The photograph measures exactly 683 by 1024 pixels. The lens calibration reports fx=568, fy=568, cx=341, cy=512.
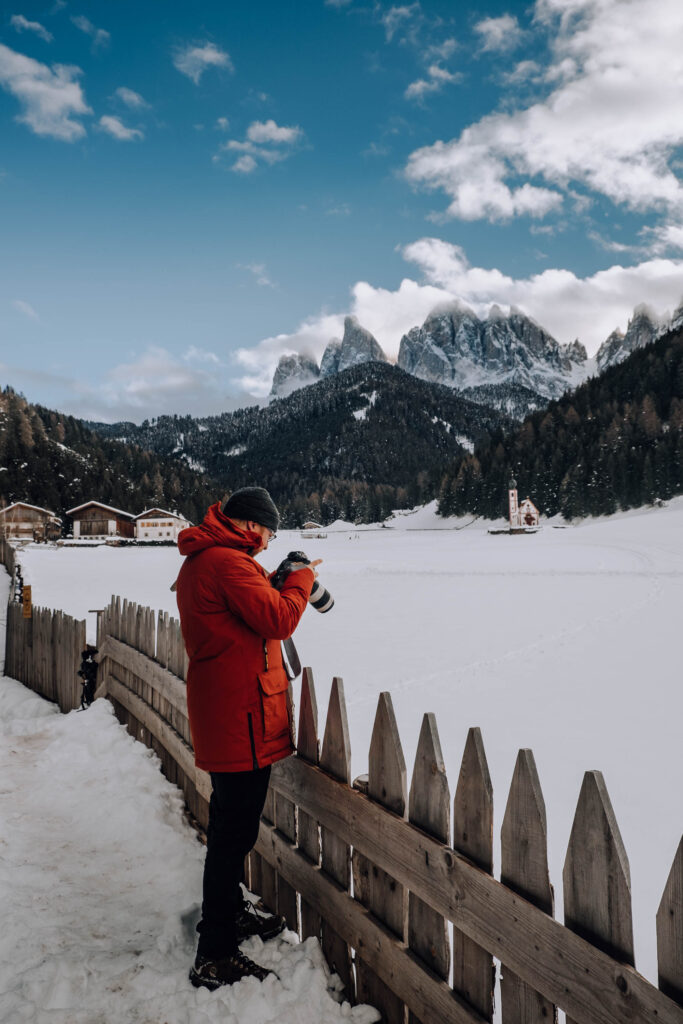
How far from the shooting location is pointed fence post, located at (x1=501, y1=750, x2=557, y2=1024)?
58.2 inches

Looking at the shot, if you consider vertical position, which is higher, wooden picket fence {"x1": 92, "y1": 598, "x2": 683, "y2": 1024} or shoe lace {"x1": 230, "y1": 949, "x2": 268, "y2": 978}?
wooden picket fence {"x1": 92, "y1": 598, "x2": 683, "y2": 1024}

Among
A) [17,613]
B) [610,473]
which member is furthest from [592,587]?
[610,473]

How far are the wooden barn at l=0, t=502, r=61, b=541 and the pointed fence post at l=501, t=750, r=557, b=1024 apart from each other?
65456 millimetres

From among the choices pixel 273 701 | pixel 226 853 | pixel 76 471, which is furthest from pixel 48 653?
pixel 76 471

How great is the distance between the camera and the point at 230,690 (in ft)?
7.16

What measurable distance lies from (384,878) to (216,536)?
1.42 m

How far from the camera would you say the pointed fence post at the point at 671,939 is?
1.19 meters

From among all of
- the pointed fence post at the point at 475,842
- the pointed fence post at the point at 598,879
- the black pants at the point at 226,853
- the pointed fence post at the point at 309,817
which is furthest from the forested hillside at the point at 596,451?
the pointed fence post at the point at 598,879

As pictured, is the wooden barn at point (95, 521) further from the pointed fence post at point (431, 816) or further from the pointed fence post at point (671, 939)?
the pointed fence post at point (671, 939)

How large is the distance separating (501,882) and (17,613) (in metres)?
7.72

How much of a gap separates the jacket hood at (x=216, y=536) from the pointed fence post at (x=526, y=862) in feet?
4.26

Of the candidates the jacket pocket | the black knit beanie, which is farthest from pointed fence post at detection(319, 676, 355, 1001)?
the black knit beanie

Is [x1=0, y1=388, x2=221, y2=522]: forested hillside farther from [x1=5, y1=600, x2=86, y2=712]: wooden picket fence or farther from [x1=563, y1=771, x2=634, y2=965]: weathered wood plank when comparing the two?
[x1=563, y1=771, x2=634, y2=965]: weathered wood plank

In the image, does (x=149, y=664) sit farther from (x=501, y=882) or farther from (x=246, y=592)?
(x=501, y=882)
